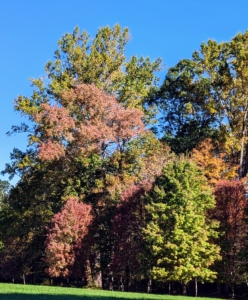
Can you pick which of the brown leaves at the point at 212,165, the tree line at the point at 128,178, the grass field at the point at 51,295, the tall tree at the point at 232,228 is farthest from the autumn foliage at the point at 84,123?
the grass field at the point at 51,295

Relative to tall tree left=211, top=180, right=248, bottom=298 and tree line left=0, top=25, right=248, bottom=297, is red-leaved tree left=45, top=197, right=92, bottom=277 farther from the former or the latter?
tall tree left=211, top=180, right=248, bottom=298

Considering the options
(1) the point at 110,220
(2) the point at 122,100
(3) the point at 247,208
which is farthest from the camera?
(2) the point at 122,100

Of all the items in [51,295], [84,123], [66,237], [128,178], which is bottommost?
[51,295]

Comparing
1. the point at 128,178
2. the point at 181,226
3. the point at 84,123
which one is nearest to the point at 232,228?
the point at 181,226

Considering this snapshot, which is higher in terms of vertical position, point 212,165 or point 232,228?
point 212,165

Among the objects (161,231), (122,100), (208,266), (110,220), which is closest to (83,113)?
(122,100)

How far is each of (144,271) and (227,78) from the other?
19.2 m

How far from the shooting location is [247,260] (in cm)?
2658

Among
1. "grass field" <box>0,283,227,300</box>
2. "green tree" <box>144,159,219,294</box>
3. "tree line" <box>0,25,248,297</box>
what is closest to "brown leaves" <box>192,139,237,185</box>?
"tree line" <box>0,25,248,297</box>

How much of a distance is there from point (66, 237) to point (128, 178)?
6578 mm

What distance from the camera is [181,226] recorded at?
2566 centimetres

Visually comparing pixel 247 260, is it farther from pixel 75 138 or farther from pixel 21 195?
pixel 21 195

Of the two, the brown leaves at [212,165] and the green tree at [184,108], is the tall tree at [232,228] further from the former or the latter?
the green tree at [184,108]

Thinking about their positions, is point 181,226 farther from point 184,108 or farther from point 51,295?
point 184,108
